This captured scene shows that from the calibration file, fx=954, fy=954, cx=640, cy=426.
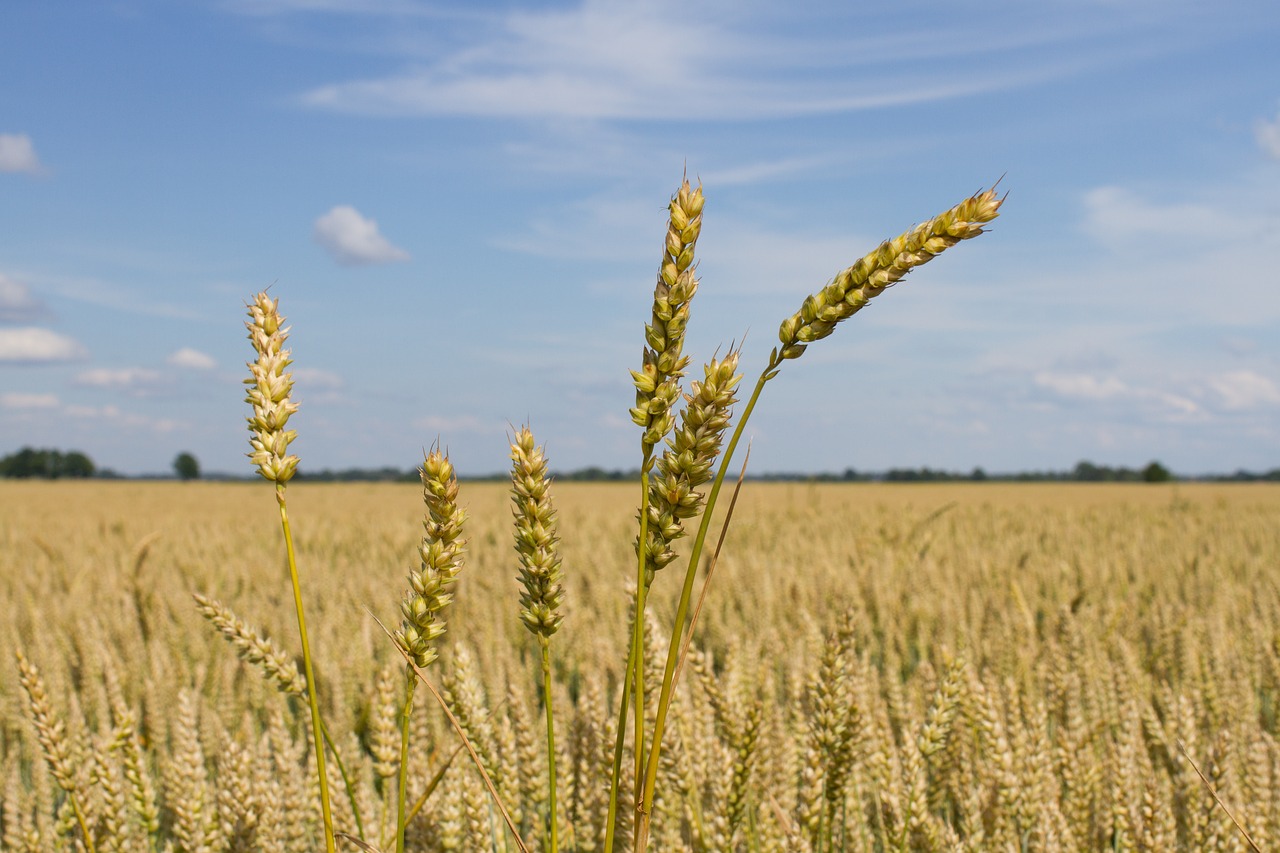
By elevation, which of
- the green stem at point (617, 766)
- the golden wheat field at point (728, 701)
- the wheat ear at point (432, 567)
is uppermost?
the wheat ear at point (432, 567)

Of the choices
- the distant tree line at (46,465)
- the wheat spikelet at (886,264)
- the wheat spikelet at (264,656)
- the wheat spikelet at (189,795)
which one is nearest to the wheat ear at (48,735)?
the wheat spikelet at (189,795)

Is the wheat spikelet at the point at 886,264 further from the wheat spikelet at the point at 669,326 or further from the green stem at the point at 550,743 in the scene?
the green stem at the point at 550,743

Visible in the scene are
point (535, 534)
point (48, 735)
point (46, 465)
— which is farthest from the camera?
point (46, 465)

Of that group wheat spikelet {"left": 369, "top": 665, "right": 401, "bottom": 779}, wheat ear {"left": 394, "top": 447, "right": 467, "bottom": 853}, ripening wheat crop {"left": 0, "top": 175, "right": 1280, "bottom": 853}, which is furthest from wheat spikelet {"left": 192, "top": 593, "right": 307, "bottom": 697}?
wheat ear {"left": 394, "top": 447, "right": 467, "bottom": 853}

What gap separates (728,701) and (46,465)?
248 feet

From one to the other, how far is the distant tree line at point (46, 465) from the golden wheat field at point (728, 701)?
65.5 metres

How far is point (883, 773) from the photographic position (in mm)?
2088

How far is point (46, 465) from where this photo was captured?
214 feet

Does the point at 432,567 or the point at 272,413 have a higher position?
the point at 272,413

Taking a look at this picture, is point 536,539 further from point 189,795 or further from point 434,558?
point 189,795

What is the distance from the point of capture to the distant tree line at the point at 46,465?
209 ft

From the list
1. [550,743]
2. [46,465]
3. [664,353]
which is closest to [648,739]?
[550,743]

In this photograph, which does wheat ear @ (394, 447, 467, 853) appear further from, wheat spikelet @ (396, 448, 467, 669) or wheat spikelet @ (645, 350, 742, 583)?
wheat spikelet @ (645, 350, 742, 583)

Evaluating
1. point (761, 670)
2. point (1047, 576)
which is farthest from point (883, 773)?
point (1047, 576)
